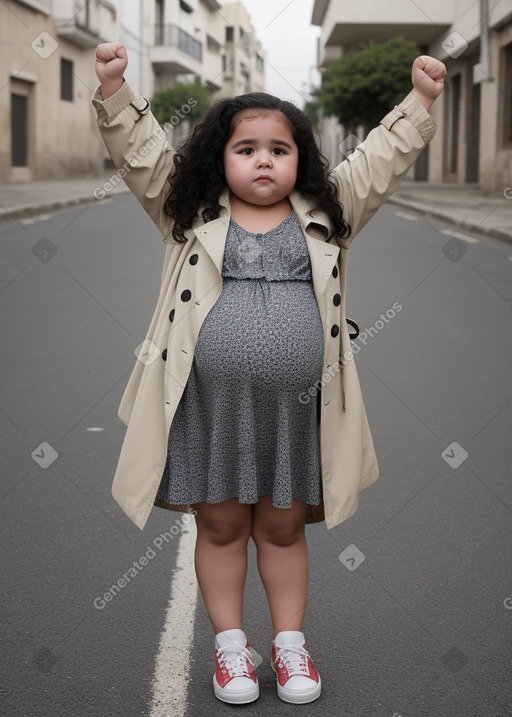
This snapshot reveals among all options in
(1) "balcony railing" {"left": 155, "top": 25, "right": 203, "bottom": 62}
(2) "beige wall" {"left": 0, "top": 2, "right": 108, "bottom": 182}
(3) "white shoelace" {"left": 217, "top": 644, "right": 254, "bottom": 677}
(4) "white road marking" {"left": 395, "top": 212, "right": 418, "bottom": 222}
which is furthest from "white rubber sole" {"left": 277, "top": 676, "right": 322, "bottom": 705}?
(1) "balcony railing" {"left": 155, "top": 25, "right": 203, "bottom": 62}

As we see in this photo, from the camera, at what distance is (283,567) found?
104 inches

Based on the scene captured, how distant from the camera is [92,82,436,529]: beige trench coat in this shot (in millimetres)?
2482

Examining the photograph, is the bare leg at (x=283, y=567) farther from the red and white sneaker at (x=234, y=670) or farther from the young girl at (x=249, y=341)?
the red and white sneaker at (x=234, y=670)

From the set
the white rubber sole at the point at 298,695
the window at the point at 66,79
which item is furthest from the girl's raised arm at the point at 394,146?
the window at the point at 66,79

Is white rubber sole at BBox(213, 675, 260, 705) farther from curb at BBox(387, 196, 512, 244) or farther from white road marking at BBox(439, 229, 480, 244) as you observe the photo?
white road marking at BBox(439, 229, 480, 244)

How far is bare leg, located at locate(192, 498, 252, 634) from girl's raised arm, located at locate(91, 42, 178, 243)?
2.60 ft

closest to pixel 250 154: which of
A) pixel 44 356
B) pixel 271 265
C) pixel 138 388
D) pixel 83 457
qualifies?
pixel 271 265

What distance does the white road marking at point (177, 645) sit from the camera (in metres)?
2.55

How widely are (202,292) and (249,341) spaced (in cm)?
18

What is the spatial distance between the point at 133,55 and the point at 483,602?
44.4m

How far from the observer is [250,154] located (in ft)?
8.23

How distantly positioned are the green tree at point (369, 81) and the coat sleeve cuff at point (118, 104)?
28.4 metres

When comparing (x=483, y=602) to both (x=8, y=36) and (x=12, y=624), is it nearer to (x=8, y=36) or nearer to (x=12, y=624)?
(x=12, y=624)

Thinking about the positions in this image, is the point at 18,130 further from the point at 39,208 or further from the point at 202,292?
the point at 202,292
